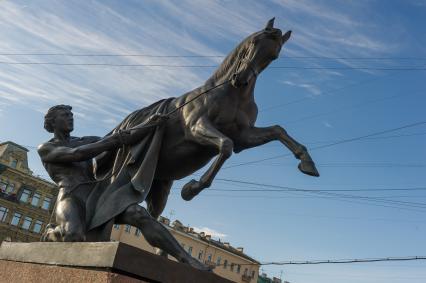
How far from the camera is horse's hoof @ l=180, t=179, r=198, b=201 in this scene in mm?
4410

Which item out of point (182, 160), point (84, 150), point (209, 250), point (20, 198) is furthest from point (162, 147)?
point (209, 250)

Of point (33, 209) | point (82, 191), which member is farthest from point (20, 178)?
point (82, 191)

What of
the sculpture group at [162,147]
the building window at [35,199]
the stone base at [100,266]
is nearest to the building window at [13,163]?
the building window at [35,199]

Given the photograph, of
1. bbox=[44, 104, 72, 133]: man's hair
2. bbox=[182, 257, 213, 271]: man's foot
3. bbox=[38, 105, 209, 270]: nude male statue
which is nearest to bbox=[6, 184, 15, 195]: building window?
bbox=[44, 104, 72, 133]: man's hair

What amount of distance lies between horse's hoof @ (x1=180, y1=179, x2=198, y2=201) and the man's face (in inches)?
61.4

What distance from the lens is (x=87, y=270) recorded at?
349 centimetres

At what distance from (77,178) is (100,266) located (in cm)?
157

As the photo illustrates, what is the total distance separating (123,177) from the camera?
15.1 feet

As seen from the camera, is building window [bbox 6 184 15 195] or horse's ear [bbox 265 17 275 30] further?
building window [bbox 6 184 15 195]

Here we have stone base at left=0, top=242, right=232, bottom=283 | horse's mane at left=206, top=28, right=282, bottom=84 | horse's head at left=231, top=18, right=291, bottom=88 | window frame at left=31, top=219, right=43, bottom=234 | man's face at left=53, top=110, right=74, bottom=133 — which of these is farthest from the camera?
window frame at left=31, top=219, right=43, bottom=234

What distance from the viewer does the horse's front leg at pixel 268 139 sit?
462 cm

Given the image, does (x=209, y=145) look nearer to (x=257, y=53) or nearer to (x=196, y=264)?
(x=257, y=53)

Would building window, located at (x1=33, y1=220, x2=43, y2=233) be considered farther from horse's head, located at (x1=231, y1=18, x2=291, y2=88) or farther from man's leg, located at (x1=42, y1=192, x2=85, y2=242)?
horse's head, located at (x1=231, y1=18, x2=291, y2=88)

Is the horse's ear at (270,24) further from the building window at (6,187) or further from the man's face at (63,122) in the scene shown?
the building window at (6,187)
